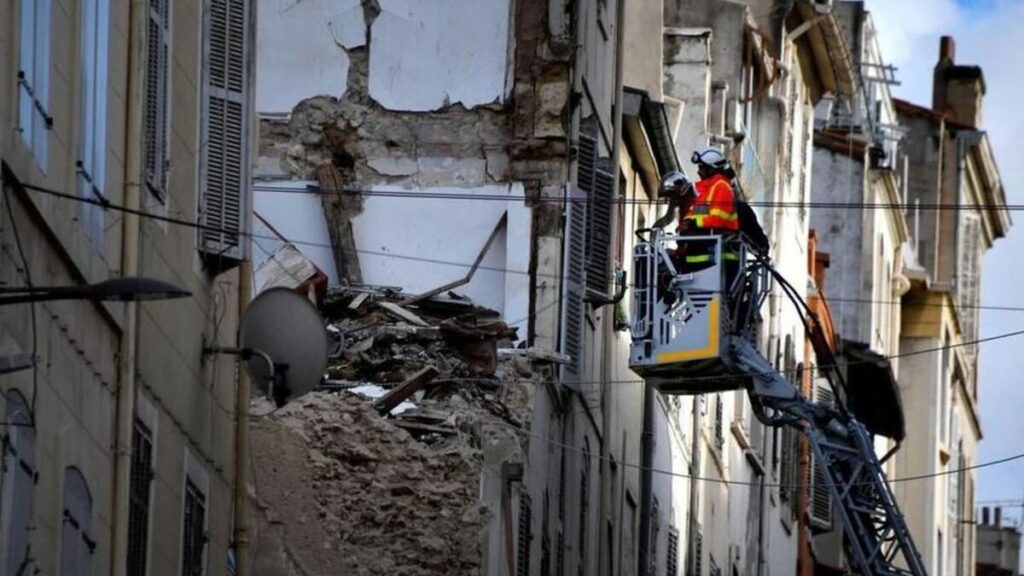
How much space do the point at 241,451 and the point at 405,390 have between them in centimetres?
417

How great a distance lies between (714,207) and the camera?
1057 inches

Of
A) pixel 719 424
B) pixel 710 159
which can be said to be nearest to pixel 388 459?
pixel 710 159

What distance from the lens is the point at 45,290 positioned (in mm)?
13836

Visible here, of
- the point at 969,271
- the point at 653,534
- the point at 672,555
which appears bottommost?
the point at 672,555

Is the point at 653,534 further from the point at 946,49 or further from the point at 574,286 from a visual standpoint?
the point at 946,49

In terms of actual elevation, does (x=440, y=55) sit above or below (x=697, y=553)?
above

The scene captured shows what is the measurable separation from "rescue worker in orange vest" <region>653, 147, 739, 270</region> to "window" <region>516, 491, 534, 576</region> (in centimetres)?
→ 305

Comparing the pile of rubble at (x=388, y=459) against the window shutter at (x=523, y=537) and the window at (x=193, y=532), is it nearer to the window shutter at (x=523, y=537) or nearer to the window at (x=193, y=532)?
the window shutter at (x=523, y=537)

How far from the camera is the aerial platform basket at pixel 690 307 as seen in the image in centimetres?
2759

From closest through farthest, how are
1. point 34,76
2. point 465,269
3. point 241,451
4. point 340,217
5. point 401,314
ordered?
point 34,76 < point 241,451 < point 401,314 < point 465,269 < point 340,217

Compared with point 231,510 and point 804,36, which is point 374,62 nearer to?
point 231,510

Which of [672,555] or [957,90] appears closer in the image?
[672,555]

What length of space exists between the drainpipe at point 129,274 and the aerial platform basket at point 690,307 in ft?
33.6

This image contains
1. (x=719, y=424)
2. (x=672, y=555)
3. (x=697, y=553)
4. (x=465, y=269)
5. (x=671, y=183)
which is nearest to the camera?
(x=671, y=183)
